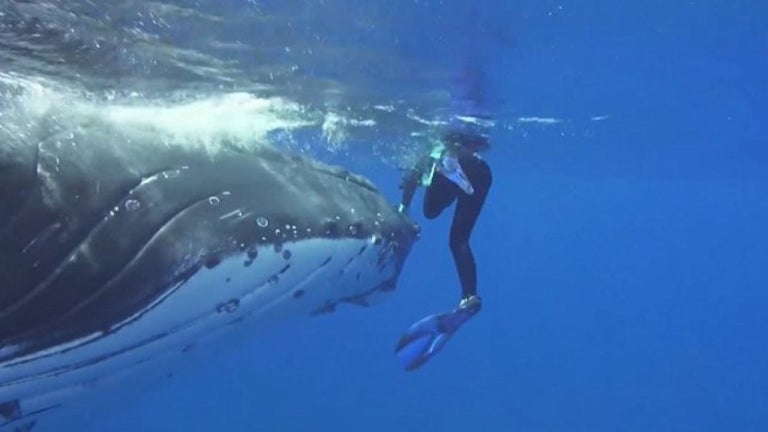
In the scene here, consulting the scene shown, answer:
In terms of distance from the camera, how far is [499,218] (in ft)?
260

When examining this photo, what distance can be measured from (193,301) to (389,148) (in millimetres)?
19053

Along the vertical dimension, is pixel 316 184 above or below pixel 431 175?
above

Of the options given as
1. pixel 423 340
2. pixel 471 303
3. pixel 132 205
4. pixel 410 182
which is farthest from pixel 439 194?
pixel 132 205

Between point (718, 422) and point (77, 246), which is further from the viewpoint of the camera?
point (718, 422)

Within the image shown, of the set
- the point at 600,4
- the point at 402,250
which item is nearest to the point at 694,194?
the point at 600,4

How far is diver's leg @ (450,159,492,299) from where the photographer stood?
963cm

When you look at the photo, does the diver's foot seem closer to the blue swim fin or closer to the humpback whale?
the blue swim fin

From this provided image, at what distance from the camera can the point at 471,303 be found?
900 centimetres

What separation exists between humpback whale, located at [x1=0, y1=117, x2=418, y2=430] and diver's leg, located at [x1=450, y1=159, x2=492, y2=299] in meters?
3.28

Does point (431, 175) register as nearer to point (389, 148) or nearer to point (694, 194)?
point (389, 148)

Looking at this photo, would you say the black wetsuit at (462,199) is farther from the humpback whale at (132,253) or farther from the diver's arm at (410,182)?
the humpback whale at (132,253)

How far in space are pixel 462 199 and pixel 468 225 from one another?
457 mm

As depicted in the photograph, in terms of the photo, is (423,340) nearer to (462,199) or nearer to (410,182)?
(462,199)

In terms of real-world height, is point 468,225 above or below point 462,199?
below
